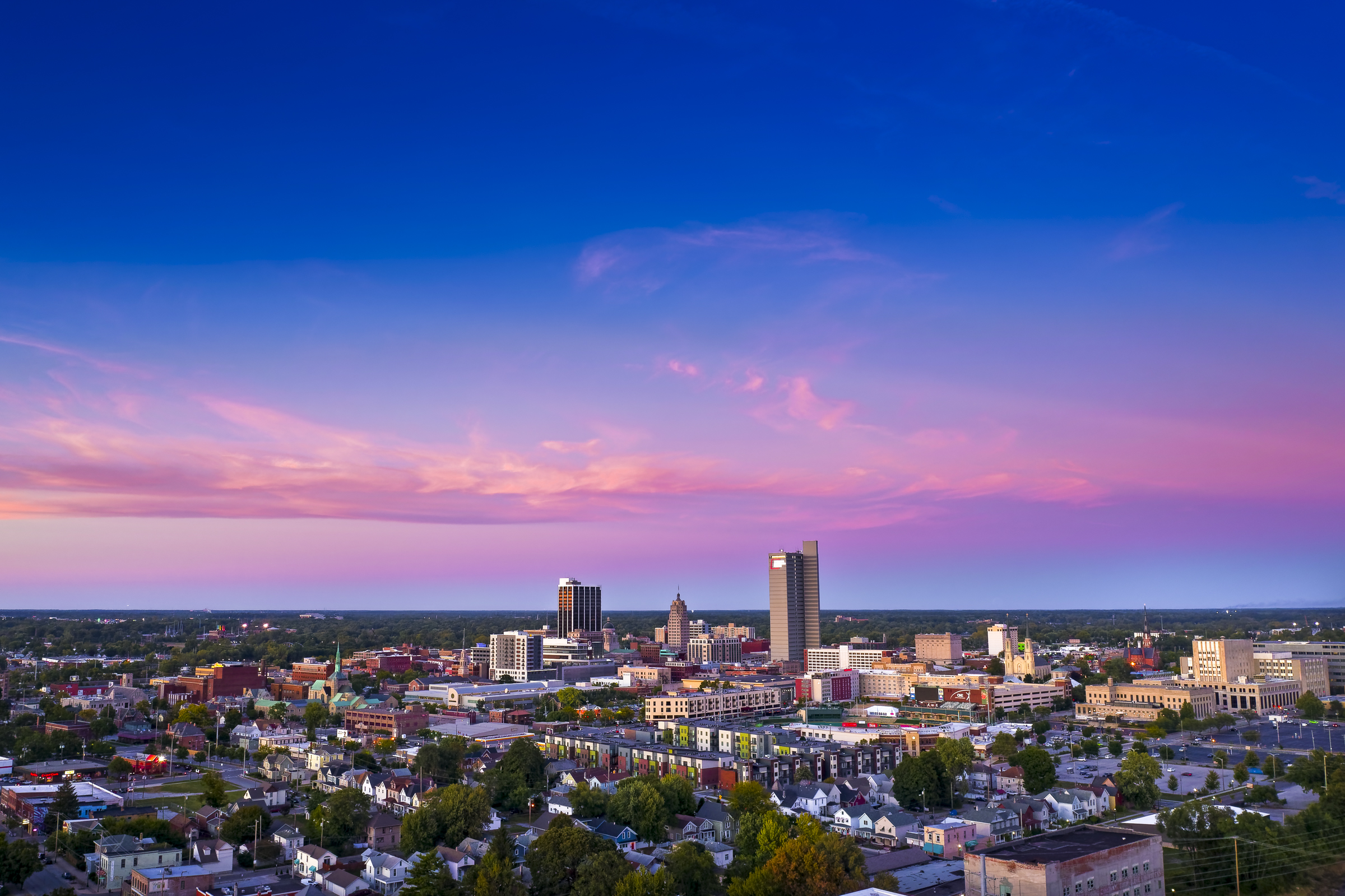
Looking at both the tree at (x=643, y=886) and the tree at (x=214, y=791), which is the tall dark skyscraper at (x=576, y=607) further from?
the tree at (x=643, y=886)

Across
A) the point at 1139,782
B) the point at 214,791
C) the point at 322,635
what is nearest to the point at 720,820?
the point at 1139,782

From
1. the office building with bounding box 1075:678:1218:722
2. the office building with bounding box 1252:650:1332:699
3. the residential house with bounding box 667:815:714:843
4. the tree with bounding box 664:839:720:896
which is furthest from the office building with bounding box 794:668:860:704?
the tree with bounding box 664:839:720:896

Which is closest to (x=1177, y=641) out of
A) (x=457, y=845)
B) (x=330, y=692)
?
(x=330, y=692)

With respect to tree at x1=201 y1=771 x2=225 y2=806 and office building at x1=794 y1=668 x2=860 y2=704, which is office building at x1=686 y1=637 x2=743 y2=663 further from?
tree at x1=201 y1=771 x2=225 y2=806

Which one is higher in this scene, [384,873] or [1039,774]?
[1039,774]

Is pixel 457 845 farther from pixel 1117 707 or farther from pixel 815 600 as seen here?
pixel 815 600

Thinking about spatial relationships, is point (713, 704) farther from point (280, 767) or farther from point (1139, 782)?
point (1139, 782)
